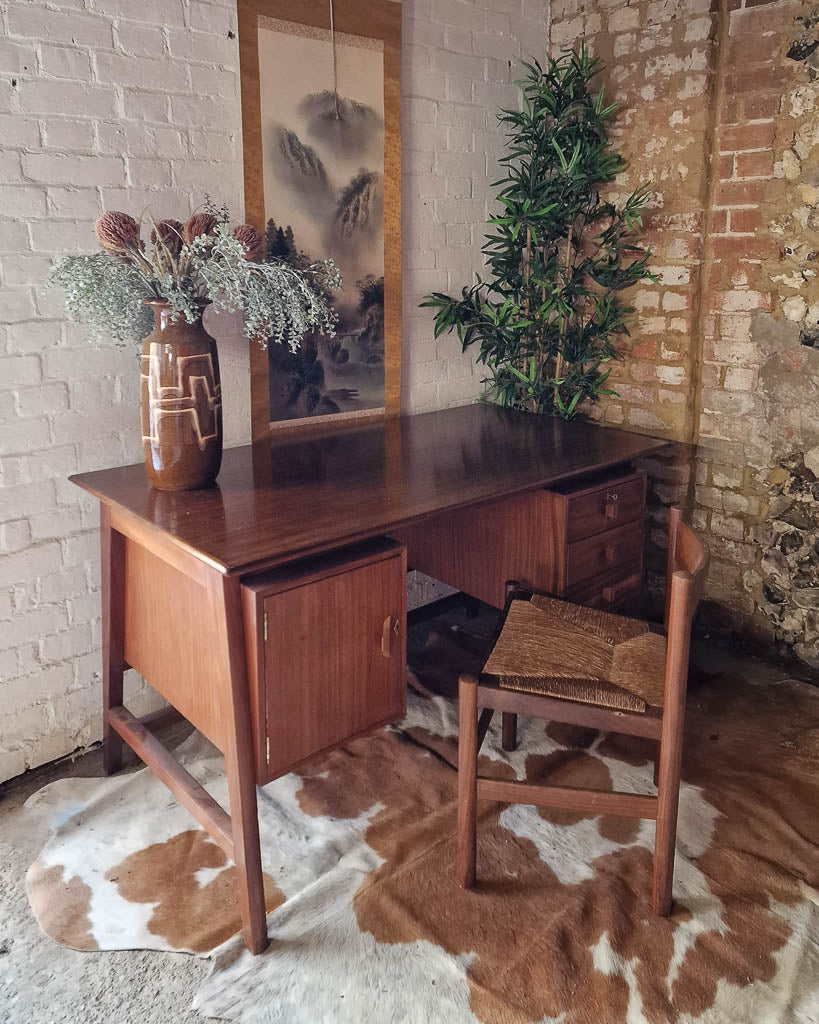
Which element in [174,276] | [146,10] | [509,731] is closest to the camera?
[174,276]

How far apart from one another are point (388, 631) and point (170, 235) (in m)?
1.07

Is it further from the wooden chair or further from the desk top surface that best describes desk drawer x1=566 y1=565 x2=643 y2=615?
the wooden chair

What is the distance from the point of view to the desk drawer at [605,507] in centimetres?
239

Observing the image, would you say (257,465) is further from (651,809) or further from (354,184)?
(651,809)

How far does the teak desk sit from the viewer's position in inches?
67.5

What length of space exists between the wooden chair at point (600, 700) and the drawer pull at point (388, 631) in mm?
202

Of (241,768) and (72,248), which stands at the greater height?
(72,248)

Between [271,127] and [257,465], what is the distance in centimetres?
98

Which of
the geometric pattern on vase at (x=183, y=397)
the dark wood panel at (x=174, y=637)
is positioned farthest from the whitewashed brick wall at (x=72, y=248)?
the geometric pattern on vase at (x=183, y=397)

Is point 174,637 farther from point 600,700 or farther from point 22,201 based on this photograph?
point 22,201

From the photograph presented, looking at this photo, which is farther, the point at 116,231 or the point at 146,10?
the point at 146,10

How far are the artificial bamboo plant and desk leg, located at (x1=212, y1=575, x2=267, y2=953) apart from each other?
1649mm

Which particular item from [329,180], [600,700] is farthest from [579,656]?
[329,180]

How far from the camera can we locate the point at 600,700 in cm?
181
